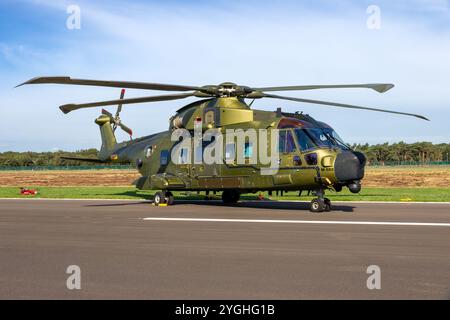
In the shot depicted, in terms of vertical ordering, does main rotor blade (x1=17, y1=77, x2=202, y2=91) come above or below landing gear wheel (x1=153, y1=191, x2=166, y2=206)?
above

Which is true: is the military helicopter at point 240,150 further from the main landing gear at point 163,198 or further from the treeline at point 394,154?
the treeline at point 394,154

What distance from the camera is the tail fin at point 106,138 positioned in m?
25.1

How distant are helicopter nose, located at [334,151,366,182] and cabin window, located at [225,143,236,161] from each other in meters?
4.10

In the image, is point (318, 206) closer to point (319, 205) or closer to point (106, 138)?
point (319, 205)

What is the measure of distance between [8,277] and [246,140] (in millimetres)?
12183

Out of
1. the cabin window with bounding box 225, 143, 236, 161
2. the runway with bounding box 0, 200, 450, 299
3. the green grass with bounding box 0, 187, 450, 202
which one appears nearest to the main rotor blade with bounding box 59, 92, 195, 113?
the cabin window with bounding box 225, 143, 236, 161

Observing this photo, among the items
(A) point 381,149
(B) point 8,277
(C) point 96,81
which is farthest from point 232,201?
(A) point 381,149

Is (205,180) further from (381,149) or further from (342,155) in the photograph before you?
(381,149)

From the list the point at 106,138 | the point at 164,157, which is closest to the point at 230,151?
the point at 164,157

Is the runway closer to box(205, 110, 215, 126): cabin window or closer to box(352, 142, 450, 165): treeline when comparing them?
box(205, 110, 215, 126): cabin window

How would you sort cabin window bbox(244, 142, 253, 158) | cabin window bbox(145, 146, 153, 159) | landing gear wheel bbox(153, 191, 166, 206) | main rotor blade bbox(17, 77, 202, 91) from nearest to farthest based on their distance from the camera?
main rotor blade bbox(17, 77, 202, 91), cabin window bbox(244, 142, 253, 158), landing gear wheel bbox(153, 191, 166, 206), cabin window bbox(145, 146, 153, 159)

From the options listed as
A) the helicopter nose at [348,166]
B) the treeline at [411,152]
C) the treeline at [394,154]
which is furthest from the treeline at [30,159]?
the helicopter nose at [348,166]

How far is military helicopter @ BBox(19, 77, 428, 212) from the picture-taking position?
52.3 feet

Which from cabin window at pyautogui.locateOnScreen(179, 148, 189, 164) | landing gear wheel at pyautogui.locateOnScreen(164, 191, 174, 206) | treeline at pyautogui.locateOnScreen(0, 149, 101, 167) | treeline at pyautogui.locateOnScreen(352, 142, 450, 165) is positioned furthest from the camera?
treeline at pyautogui.locateOnScreen(352, 142, 450, 165)
